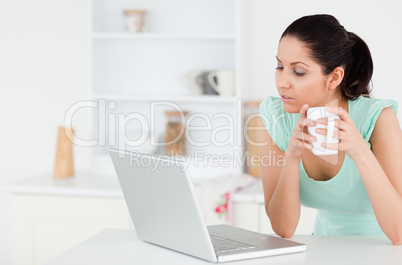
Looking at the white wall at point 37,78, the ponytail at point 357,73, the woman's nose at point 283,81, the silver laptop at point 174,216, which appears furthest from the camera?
the white wall at point 37,78

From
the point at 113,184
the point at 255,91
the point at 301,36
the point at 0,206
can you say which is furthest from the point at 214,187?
the point at 0,206

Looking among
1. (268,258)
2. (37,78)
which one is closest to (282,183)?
(268,258)

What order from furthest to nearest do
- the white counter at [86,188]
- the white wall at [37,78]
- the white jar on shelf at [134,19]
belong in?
1. the white wall at [37,78]
2. the white jar on shelf at [134,19]
3. the white counter at [86,188]

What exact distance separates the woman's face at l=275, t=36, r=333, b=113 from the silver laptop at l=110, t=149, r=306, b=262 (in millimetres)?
412

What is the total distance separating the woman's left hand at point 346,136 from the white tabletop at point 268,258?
8.5 inches

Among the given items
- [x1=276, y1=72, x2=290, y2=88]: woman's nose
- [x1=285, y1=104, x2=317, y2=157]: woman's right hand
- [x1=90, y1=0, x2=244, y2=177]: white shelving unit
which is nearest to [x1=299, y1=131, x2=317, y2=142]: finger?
[x1=285, y1=104, x2=317, y2=157]: woman's right hand

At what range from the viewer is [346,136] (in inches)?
52.5

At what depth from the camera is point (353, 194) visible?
64.7 inches

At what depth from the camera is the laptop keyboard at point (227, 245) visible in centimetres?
123

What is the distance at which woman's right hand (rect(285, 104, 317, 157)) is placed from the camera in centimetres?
130

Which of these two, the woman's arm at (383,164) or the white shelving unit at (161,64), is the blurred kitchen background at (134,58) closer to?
the white shelving unit at (161,64)

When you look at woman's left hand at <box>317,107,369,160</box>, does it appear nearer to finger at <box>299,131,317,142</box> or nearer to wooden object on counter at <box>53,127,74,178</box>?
finger at <box>299,131,317,142</box>

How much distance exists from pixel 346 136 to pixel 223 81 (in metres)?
1.69

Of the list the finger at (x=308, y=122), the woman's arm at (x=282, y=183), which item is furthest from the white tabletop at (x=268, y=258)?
the finger at (x=308, y=122)
